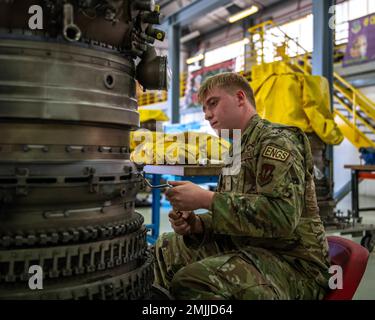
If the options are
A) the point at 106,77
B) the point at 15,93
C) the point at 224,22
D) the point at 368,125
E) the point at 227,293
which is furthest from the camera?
the point at 224,22

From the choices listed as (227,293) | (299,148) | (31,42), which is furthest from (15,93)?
(299,148)

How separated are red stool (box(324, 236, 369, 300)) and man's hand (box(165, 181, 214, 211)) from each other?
1.89 feet

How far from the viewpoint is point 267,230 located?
131cm

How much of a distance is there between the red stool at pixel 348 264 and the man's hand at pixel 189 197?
22.7 inches

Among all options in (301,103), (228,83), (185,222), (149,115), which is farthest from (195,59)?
(185,222)

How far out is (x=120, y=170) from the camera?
44.8 inches

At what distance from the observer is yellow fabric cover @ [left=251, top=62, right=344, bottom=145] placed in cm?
407

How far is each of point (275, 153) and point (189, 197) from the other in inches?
14.1

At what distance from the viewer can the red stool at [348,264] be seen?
1340 mm

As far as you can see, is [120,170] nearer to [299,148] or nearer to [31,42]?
[31,42]

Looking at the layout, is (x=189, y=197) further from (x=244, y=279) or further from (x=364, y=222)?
(x=364, y=222)

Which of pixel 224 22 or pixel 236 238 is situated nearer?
pixel 236 238

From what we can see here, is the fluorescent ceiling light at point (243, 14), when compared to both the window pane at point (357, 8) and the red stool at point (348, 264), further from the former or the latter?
the red stool at point (348, 264)

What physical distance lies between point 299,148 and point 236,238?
17.8 inches
